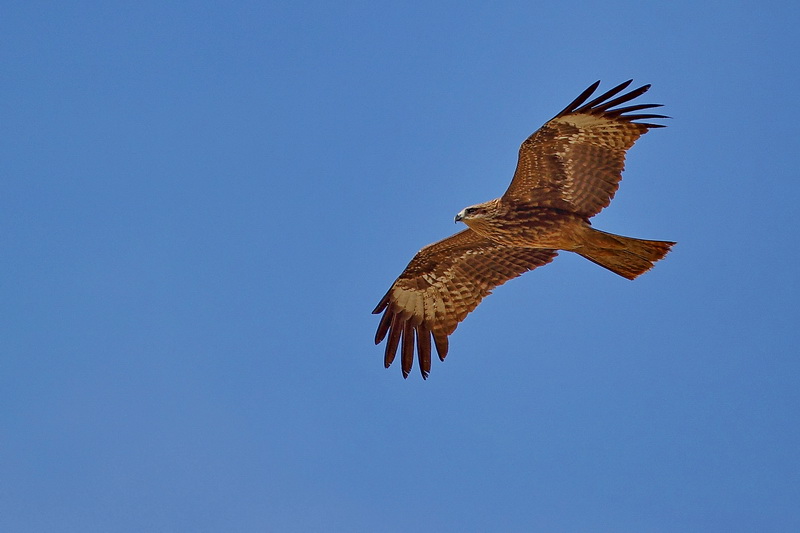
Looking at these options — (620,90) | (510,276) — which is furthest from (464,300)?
(620,90)

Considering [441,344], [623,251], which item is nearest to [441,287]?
[441,344]

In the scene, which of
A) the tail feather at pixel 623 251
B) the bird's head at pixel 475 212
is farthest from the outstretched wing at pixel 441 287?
the tail feather at pixel 623 251

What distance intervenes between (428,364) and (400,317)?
759mm

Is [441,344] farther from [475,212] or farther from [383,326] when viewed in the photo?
[475,212]

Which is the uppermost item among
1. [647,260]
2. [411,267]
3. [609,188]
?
[411,267]

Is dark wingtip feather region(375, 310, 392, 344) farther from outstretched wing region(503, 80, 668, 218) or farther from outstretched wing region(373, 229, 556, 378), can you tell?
outstretched wing region(503, 80, 668, 218)

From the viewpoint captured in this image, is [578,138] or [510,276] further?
[510,276]

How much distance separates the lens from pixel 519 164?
13164 mm

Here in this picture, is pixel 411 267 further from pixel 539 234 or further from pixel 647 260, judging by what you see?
pixel 647 260

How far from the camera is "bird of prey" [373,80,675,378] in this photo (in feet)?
41.9

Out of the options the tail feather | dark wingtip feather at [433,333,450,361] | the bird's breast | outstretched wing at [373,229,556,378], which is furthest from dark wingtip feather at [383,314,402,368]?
the tail feather

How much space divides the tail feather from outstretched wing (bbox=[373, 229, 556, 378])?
1.31 metres

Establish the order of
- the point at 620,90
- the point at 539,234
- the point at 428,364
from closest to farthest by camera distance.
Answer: the point at 620,90
the point at 539,234
the point at 428,364

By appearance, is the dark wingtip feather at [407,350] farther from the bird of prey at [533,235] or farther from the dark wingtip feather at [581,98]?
the dark wingtip feather at [581,98]
